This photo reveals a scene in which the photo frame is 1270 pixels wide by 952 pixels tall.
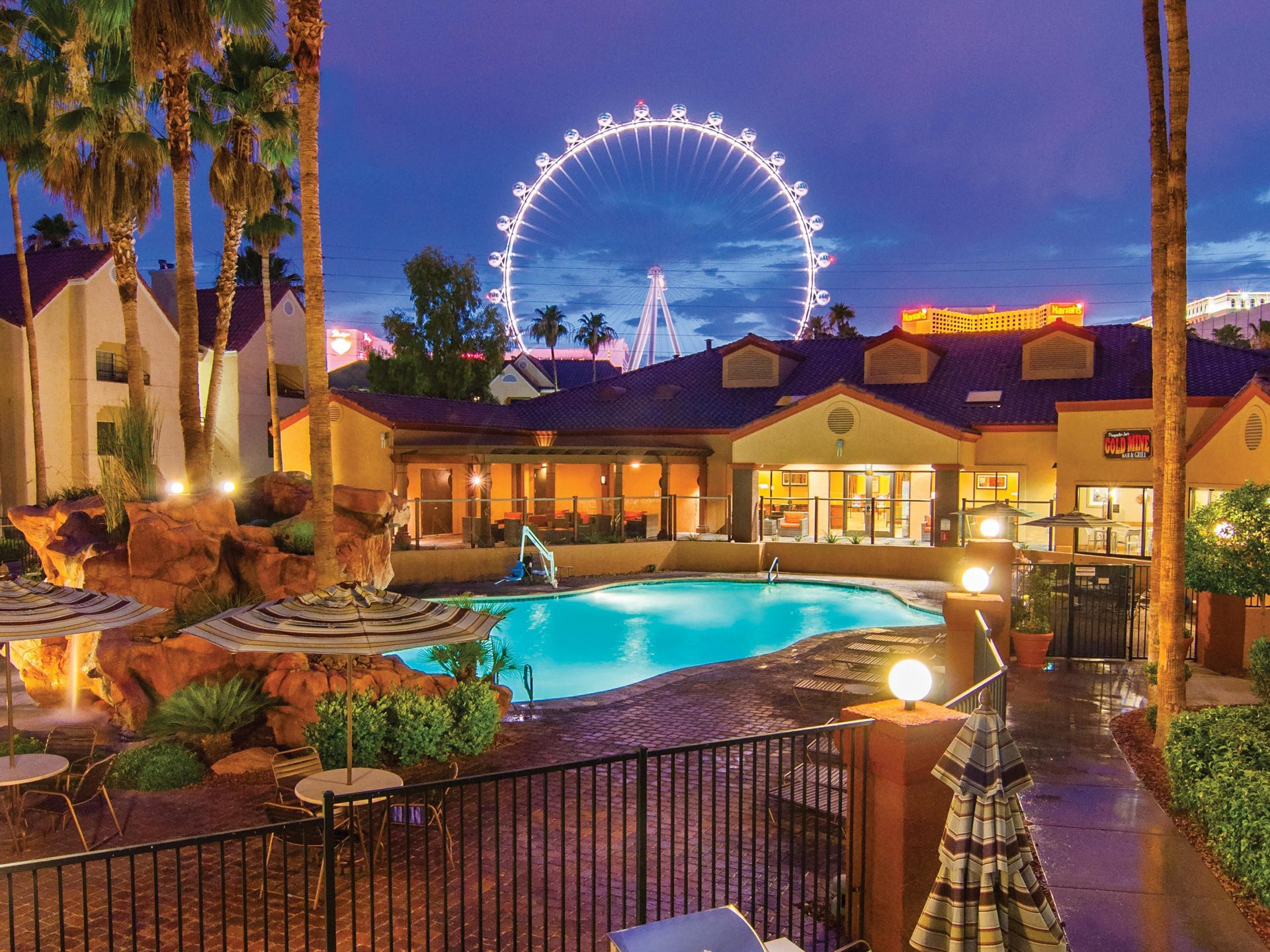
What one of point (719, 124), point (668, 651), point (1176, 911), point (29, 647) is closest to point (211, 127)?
point (29, 647)

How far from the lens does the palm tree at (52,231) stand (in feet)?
130

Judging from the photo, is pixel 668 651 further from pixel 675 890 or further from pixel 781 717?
pixel 675 890

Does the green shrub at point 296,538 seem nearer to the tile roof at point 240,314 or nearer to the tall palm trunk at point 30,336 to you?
the tall palm trunk at point 30,336

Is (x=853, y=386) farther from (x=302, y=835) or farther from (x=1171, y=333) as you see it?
(x=302, y=835)

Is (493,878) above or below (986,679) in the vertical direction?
below

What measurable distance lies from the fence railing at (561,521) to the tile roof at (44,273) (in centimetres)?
1381

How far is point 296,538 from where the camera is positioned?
13.3 metres

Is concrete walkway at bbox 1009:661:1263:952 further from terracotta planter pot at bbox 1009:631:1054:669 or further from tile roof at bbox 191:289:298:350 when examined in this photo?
tile roof at bbox 191:289:298:350

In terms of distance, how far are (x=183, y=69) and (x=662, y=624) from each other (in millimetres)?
14670

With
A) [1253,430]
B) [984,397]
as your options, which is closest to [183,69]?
[984,397]

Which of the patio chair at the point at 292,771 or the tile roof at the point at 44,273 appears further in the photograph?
the tile roof at the point at 44,273

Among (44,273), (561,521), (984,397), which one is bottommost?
(561,521)

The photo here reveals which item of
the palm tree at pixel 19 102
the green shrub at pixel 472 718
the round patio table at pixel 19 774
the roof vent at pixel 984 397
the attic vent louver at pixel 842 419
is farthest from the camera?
the roof vent at pixel 984 397

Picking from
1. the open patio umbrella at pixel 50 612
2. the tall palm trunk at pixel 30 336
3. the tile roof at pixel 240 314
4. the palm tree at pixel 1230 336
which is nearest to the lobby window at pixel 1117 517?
the open patio umbrella at pixel 50 612
